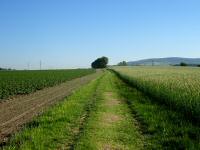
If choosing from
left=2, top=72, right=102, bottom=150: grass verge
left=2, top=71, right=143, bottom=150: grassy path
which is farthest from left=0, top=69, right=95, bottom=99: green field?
left=2, top=71, right=143, bottom=150: grassy path

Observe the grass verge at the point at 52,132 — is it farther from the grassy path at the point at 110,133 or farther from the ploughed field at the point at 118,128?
the grassy path at the point at 110,133

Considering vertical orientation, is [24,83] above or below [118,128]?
above

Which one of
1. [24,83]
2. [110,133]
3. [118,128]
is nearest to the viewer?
[110,133]

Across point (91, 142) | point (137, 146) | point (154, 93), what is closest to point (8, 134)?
point (91, 142)

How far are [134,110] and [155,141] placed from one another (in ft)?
24.0

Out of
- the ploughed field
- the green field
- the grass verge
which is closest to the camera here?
the grass verge

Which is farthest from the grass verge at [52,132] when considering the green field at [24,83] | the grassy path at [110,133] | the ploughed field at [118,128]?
the green field at [24,83]

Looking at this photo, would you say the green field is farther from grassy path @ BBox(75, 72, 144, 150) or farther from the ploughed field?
grassy path @ BBox(75, 72, 144, 150)

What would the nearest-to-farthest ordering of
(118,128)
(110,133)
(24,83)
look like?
(110,133), (118,128), (24,83)

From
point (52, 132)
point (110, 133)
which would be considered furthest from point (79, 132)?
point (110, 133)

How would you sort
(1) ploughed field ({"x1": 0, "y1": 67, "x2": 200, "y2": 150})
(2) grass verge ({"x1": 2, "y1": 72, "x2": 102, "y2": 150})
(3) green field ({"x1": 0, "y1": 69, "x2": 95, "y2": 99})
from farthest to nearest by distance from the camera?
(3) green field ({"x1": 0, "y1": 69, "x2": 95, "y2": 99}), (1) ploughed field ({"x1": 0, "y1": 67, "x2": 200, "y2": 150}), (2) grass verge ({"x1": 2, "y1": 72, "x2": 102, "y2": 150})

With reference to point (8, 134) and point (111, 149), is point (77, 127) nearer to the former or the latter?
point (8, 134)

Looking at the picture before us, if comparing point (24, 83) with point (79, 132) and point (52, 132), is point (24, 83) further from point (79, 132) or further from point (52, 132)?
point (79, 132)

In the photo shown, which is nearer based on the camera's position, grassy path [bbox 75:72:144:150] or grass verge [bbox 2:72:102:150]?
grass verge [bbox 2:72:102:150]
